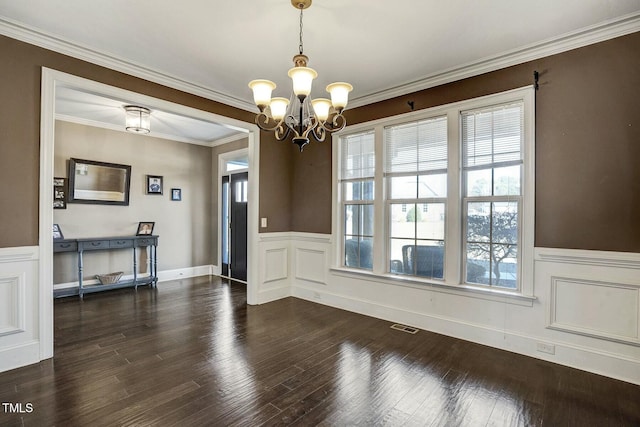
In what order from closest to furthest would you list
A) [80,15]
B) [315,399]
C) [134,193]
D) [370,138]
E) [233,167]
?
[315,399]
[80,15]
[370,138]
[134,193]
[233,167]

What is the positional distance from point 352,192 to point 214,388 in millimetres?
2824

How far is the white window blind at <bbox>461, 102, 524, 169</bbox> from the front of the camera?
302 centimetres

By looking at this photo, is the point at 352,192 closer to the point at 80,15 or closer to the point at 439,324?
the point at 439,324

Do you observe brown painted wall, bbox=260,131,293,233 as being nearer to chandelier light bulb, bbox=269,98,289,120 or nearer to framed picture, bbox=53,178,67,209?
chandelier light bulb, bbox=269,98,289,120

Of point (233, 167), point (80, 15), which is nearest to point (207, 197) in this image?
point (233, 167)

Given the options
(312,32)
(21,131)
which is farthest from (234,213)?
(312,32)

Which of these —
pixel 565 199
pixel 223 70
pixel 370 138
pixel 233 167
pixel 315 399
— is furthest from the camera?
pixel 233 167

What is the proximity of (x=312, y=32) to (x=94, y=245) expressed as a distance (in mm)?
4546

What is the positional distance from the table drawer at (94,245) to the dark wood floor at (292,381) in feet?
4.55

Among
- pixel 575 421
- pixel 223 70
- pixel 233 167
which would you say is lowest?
pixel 575 421

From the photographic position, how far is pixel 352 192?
169 inches

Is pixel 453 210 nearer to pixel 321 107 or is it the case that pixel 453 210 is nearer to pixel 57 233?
pixel 321 107

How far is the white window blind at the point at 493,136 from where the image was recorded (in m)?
3.02

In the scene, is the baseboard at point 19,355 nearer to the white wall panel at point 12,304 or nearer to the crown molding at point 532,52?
the white wall panel at point 12,304
